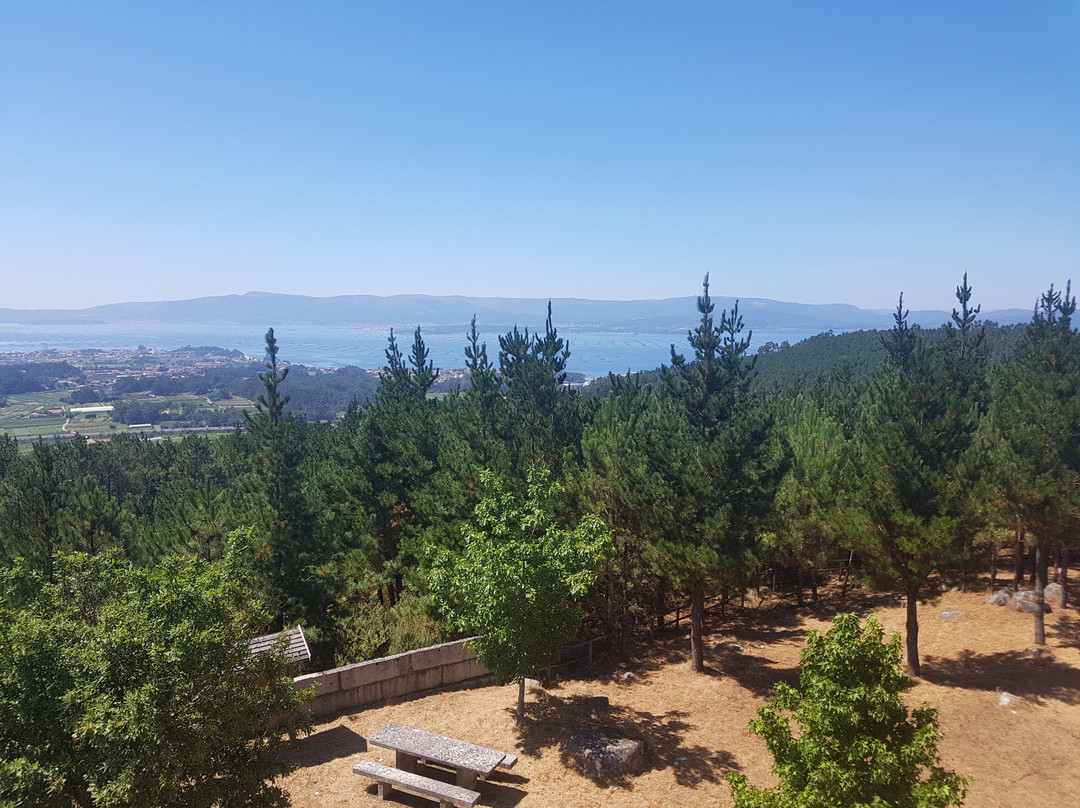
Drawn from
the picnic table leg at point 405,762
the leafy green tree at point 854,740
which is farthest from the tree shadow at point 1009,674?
the picnic table leg at point 405,762

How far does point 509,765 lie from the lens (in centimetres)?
1073

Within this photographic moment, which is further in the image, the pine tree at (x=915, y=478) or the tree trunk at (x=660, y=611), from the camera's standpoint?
the tree trunk at (x=660, y=611)

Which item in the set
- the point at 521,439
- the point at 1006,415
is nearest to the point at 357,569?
the point at 521,439

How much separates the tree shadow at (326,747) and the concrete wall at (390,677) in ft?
2.56

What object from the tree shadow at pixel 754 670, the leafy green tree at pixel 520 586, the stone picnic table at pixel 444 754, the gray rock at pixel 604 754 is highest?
the leafy green tree at pixel 520 586

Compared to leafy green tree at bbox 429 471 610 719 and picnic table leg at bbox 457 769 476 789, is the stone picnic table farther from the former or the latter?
leafy green tree at bbox 429 471 610 719

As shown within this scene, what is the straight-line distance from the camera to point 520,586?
11664 mm

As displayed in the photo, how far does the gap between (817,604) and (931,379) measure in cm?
1067

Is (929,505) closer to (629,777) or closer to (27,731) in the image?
(629,777)

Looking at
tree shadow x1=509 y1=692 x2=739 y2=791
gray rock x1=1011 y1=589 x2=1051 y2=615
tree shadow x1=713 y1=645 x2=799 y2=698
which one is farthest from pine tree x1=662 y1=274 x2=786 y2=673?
gray rock x1=1011 y1=589 x2=1051 y2=615

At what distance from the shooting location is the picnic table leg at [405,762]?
36.4 ft

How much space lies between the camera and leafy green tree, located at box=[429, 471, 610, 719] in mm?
11711

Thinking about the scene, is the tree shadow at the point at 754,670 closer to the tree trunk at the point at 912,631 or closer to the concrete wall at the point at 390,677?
the tree trunk at the point at 912,631

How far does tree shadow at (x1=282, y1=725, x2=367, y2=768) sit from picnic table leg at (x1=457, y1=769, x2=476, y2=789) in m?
2.69
